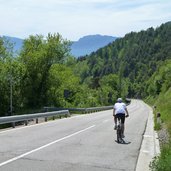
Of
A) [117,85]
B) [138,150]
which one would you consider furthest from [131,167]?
[117,85]

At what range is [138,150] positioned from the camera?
15.8 meters

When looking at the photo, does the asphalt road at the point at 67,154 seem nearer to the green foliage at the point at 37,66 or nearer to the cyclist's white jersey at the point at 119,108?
the cyclist's white jersey at the point at 119,108

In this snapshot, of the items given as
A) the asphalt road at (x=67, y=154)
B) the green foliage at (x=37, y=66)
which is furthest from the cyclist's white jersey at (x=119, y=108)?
the green foliage at (x=37, y=66)

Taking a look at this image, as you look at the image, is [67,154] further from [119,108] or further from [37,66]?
[37,66]

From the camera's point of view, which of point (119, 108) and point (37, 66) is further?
point (37, 66)

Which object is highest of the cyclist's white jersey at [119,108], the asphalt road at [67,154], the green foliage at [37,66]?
the green foliage at [37,66]

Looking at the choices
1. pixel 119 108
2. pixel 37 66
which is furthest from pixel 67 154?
pixel 37 66

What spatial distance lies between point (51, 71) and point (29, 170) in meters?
50.1

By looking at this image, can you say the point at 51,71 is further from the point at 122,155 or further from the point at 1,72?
the point at 122,155

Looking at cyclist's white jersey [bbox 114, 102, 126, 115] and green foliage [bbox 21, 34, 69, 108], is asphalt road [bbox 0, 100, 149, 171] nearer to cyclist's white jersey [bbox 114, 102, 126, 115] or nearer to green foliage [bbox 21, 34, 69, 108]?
cyclist's white jersey [bbox 114, 102, 126, 115]

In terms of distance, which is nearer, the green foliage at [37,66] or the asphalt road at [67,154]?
the asphalt road at [67,154]

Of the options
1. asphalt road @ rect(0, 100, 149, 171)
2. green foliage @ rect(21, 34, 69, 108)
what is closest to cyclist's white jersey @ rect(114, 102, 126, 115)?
asphalt road @ rect(0, 100, 149, 171)

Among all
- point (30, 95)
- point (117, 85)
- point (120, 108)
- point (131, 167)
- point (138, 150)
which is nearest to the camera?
point (131, 167)

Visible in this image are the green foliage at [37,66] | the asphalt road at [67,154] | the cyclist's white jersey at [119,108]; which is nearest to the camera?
the asphalt road at [67,154]
